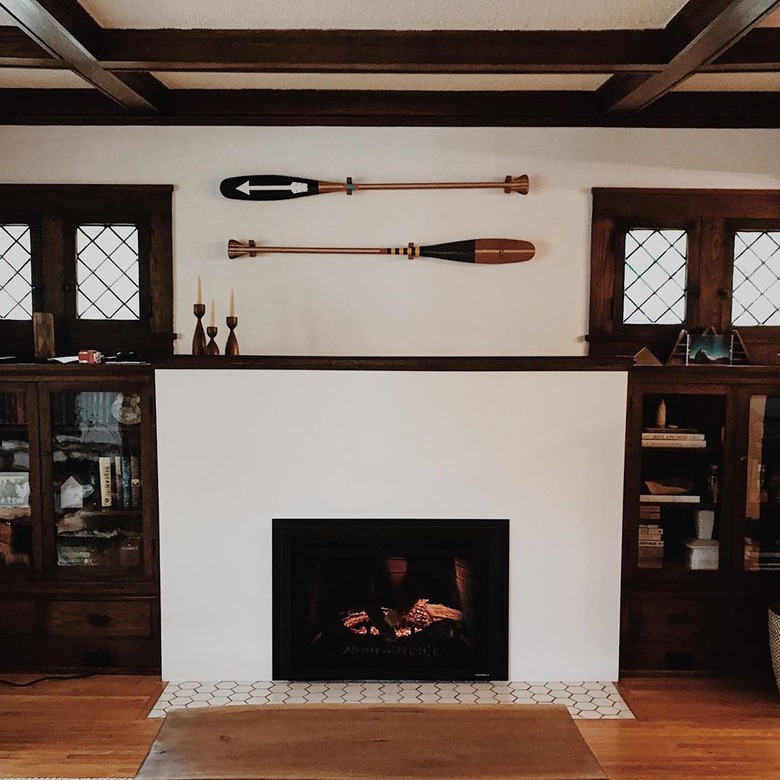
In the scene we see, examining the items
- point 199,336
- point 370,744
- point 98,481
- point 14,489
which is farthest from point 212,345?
point 370,744

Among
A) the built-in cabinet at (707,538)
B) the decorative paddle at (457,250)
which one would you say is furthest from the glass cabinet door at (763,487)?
the decorative paddle at (457,250)

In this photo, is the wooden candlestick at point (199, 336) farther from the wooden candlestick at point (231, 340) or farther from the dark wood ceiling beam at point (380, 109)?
the dark wood ceiling beam at point (380, 109)

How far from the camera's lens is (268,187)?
3561mm

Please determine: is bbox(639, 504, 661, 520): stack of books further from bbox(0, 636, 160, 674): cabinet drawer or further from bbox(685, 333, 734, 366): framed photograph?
bbox(0, 636, 160, 674): cabinet drawer

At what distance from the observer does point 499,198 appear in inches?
142

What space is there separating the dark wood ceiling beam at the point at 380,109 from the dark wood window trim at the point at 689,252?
0.35m

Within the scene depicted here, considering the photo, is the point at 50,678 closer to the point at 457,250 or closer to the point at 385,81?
the point at 457,250

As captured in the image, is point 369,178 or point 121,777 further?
point 369,178

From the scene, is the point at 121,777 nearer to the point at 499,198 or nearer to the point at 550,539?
the point at 550,539

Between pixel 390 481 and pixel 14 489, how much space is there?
1.68 meters

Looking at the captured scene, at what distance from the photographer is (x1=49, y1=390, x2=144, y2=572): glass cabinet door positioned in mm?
3447

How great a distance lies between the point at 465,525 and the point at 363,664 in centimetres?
74

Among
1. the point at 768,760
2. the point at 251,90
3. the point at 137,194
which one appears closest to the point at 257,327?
the point at 137,194

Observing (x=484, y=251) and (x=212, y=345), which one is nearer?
(x=212, y=345)
